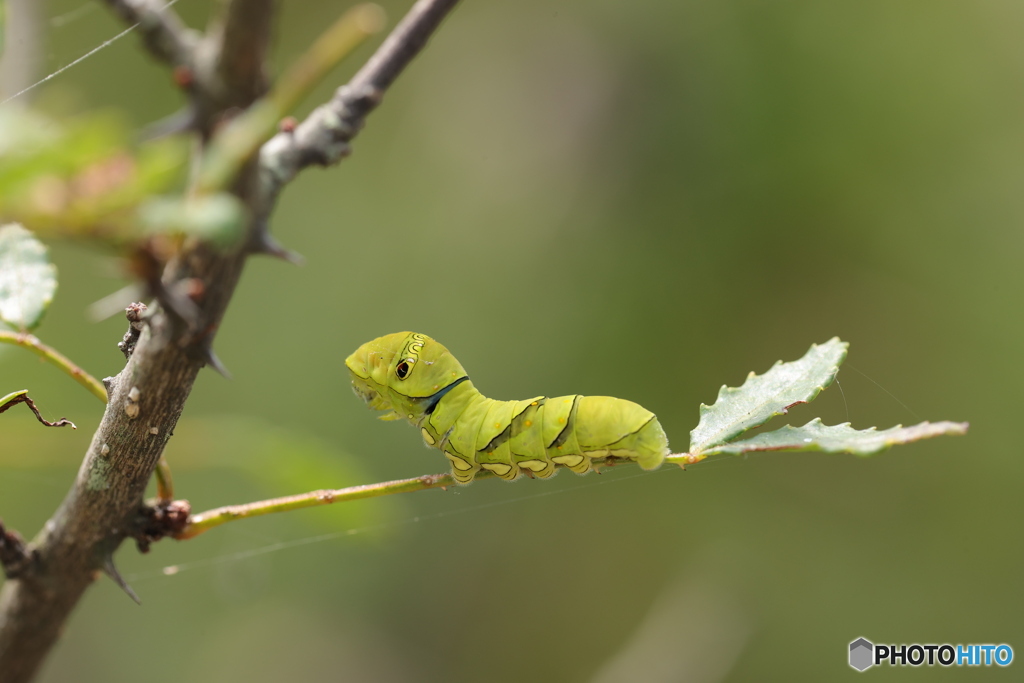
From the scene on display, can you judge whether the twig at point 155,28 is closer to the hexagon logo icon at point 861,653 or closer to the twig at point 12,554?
the twig at point 12,554

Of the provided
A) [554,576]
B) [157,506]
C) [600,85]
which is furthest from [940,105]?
[157,506]

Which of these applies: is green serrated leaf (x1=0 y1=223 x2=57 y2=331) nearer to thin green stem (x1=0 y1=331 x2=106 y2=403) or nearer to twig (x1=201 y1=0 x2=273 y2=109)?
thin green stem (x1=0 y1=331 x2=106 y2=403)

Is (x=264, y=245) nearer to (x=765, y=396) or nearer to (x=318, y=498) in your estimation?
(x=318, y=498)

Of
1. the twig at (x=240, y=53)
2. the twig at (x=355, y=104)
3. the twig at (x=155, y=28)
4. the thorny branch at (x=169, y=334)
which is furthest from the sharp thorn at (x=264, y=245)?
the twig at (x=155, y=28)

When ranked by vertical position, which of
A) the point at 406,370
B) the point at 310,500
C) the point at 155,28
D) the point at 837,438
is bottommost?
the point at 310,500

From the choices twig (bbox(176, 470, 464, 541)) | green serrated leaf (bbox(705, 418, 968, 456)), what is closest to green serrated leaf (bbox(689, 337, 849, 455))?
green serrated leaf (bbox(705, 418, 968, 456))

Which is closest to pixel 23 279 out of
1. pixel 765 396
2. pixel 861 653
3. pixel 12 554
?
pixel 12 554

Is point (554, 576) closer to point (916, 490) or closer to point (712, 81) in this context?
point (916, 490)
